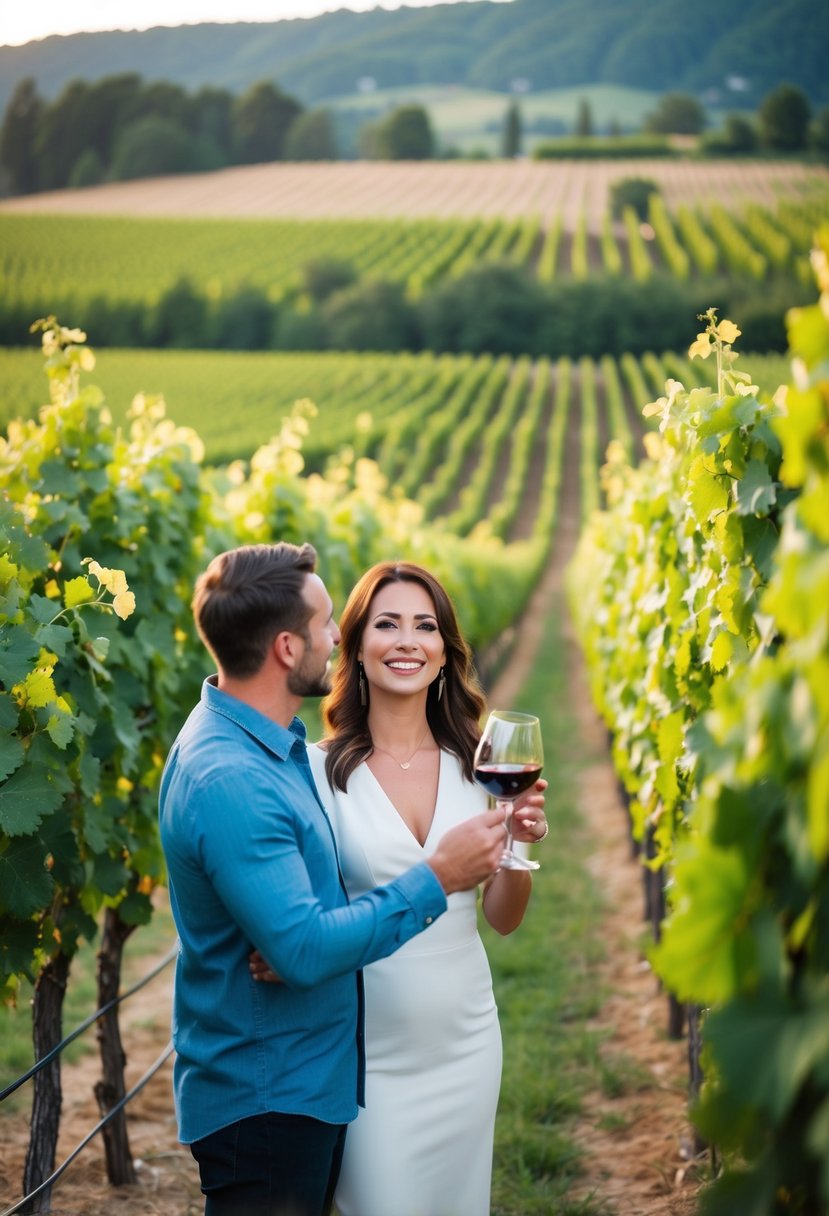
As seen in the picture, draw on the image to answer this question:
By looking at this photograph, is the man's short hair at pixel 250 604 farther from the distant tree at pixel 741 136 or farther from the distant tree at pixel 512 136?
the distant tree at pixel 512 136

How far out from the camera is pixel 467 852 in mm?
1986

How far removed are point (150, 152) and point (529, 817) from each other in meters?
119

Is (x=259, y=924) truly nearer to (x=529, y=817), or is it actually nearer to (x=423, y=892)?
(x=423, y=892)

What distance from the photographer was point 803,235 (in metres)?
81.9

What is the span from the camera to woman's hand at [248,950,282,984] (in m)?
1.99

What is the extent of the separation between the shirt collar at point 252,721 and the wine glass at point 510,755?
393 mm

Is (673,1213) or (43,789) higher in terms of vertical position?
(43,789)

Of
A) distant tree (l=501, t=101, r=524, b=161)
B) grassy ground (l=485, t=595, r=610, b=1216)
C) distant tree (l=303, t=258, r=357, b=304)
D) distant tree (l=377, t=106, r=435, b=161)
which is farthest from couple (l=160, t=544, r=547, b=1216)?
distant tree (l=501, t=101, r=524, b=161)

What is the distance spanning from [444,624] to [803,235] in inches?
3475

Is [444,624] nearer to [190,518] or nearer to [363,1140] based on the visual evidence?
[363,1140]

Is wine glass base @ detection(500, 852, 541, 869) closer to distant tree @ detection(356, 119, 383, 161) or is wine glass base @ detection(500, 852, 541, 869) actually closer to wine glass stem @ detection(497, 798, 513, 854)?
wine glass stem @ detection(497, 798, 513, 854)

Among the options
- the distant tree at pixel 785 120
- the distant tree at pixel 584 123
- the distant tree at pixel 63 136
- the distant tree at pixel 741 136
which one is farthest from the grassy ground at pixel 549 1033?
the distant tree at pixel 584 123

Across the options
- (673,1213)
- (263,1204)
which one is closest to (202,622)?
(263,1204)

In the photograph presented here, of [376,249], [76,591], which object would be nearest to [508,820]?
[76,591]
